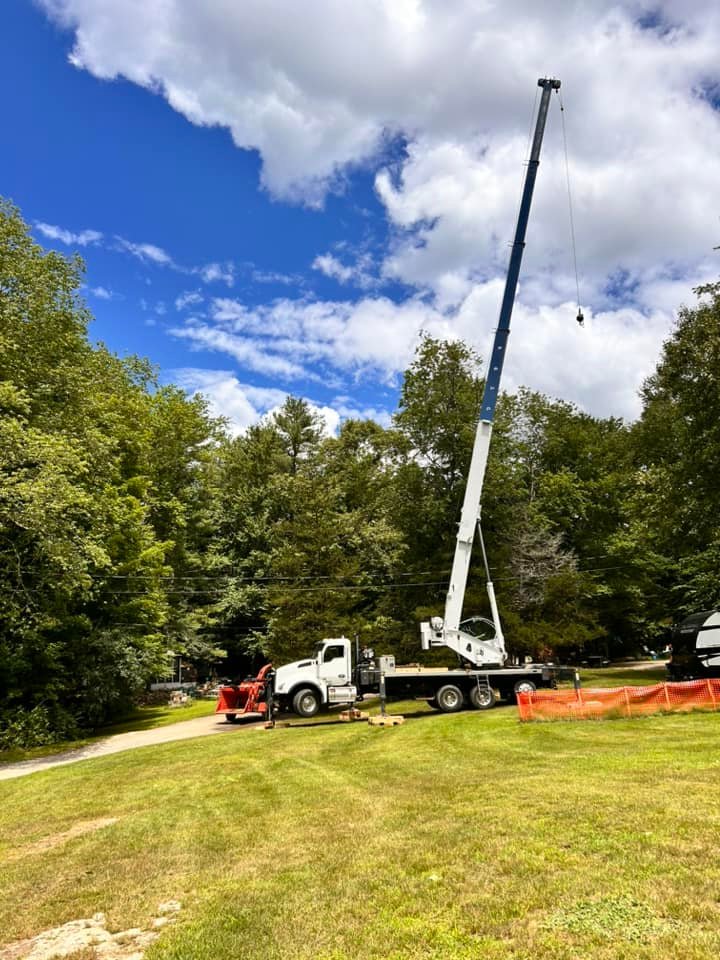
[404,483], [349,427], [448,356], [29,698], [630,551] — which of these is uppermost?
[349,427]

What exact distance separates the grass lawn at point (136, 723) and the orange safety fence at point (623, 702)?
48.7 ft

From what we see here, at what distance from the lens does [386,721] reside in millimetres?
17469

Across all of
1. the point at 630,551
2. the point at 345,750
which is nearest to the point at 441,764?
the point at 345,750

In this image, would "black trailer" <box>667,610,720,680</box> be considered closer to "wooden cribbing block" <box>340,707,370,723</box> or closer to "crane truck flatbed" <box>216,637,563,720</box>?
"crane truck flatbed" <box>216,637,563,720</box>

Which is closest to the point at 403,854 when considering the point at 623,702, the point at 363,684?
the point at 623,702

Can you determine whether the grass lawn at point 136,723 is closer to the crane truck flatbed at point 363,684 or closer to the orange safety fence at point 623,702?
the crane truck flatbed at point 363,684

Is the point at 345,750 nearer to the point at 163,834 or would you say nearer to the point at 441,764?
the point at 441,764

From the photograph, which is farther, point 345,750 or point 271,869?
point 345,750

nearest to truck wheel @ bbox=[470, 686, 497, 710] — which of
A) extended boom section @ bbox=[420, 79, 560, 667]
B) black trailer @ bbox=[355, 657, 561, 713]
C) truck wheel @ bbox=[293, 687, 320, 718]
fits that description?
black trailer @ bbox=[355, 657, 561, 713]

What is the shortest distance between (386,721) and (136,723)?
1440cm

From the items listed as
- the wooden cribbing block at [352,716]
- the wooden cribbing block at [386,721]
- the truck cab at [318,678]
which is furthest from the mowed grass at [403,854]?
the truck cab at [318,678]

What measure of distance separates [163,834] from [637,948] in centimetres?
597

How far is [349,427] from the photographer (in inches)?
1981

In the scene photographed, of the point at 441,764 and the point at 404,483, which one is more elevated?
the point at 404,483
